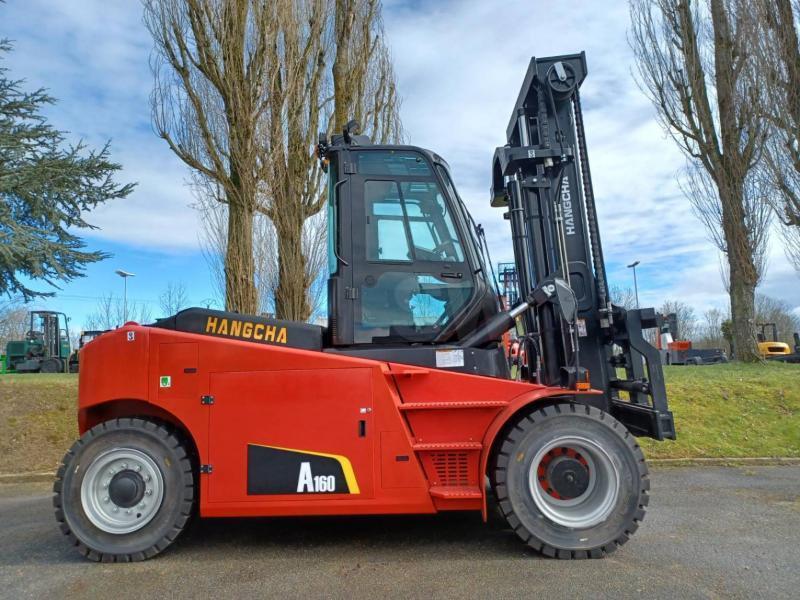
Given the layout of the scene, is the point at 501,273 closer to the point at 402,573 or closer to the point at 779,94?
the point at 402,573

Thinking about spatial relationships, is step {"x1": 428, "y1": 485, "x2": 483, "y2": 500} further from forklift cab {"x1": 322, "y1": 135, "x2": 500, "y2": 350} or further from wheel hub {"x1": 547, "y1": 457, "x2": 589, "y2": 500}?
forklift cab {"x1": 322, "y1": 135, "x2": 500, "y2": 350}

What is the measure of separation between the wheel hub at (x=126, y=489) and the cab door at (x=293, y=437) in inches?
22.1

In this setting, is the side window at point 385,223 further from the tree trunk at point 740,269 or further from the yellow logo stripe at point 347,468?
the tree trunk at point 740,269

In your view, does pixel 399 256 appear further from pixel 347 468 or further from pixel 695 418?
pixel 695 418

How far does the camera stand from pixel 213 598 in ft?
11.2

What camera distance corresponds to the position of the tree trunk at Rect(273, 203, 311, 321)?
438 inches

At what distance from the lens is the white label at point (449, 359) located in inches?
169

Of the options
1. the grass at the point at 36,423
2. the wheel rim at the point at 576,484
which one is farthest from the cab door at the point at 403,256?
the grass at the point at 36,423

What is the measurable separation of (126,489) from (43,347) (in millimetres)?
24034

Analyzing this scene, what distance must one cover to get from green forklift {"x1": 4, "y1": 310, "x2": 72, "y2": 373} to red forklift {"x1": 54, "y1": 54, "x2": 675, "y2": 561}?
73.6 ft

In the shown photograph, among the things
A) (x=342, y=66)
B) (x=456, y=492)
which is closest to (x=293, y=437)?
(x=456, y=492)

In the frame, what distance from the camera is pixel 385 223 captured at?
14.8 ft

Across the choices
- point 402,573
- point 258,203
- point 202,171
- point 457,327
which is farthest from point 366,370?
point 202,171

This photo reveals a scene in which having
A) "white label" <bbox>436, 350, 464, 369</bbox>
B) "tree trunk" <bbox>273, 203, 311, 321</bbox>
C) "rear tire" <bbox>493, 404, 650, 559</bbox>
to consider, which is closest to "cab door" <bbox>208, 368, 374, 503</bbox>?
"white label" <bbox>436, 350, 464, 369</bbox>
